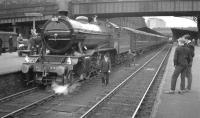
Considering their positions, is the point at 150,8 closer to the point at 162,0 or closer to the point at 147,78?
the point at 162,0

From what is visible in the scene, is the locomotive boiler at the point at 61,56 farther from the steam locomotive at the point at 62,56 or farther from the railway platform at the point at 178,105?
the railway platform at the point at 178,105

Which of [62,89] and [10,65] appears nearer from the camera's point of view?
[62,89]

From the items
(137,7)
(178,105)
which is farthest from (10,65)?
(137,7)

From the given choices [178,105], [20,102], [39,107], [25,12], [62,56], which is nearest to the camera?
[178,105]

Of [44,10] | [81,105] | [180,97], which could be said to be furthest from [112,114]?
[44,10]

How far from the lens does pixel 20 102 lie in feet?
29.7

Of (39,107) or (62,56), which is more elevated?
(62,56)

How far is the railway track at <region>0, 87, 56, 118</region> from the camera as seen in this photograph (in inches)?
305

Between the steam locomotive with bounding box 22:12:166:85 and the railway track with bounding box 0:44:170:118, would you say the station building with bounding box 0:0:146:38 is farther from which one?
the railway track with bounding box 0:44:170:118

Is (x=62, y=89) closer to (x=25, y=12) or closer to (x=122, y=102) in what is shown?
(x=122, y=102)

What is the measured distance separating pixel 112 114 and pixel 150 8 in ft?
113

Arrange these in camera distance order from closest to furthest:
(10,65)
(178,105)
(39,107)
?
(178,105) → (39,107) → (10,65)

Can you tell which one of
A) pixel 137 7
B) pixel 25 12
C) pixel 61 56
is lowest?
pixel 61 56

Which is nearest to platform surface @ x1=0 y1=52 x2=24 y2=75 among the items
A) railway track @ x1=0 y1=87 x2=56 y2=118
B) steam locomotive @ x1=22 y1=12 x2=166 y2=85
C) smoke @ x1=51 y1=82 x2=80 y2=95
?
steam locomotive @ x1=22 y1=12 x2=166 y2=85
